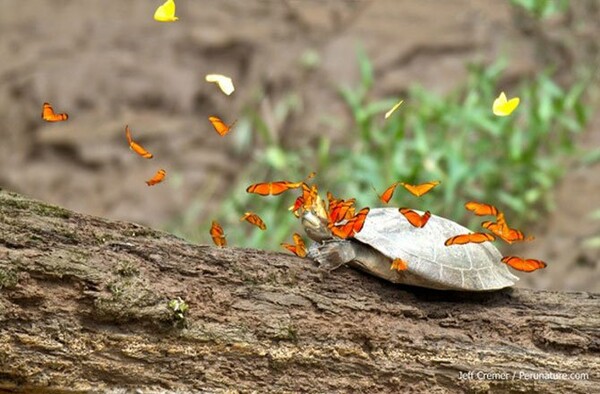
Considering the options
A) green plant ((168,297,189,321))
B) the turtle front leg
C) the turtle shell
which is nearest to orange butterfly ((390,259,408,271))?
the turtle shell

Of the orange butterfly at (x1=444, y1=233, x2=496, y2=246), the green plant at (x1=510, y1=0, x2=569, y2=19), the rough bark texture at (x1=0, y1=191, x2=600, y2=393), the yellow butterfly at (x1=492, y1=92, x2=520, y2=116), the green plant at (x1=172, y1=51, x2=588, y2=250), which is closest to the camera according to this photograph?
the rough bark texture at (x1=0, y1=191, x2=600, y2=393)

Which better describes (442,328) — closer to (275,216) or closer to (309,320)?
(309,320)

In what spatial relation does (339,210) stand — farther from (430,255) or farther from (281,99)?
(281,99)

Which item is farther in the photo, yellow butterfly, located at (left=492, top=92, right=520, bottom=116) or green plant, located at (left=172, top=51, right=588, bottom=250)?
green plant, located at (left=172, top=51, right=588, bottom=250)

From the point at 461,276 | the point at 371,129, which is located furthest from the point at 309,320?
the point at 371,129

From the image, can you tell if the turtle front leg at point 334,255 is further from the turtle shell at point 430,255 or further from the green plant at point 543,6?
the green plant at point 543,6

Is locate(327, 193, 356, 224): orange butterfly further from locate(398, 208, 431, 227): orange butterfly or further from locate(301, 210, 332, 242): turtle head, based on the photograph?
locate(398, 208, 431, 227): orange butterfly

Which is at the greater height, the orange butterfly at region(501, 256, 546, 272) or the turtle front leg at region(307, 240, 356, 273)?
the orange butterfly at region(501, 256, 546, 272)
